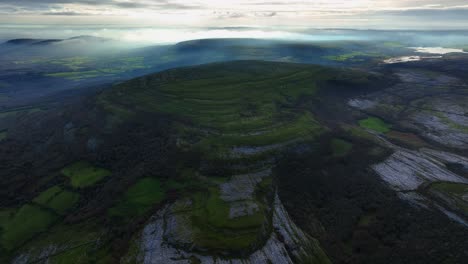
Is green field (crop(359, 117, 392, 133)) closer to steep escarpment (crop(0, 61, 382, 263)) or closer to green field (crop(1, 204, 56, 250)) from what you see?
steep escarpment (crop(0, 61, 382, 263))

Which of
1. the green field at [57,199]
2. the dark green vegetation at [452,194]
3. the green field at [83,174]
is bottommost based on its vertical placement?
the green field at [57,199]

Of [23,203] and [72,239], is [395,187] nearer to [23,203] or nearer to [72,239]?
[72,239]

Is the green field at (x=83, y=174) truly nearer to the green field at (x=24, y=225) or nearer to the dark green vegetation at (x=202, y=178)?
the dark green vegetation at (x=202, y=178)

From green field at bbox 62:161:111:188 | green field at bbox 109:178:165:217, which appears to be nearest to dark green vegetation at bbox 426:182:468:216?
green field at bbox 109:178:165:217

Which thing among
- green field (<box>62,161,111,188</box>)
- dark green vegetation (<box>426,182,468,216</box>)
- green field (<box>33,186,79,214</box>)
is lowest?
green field (<box>33,186,79,214</box>)

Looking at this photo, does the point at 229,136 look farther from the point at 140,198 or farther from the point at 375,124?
the point at 375,124

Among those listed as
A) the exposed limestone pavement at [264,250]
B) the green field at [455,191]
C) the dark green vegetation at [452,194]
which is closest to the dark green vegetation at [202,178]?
the exposed limestone pavement at [264,250]

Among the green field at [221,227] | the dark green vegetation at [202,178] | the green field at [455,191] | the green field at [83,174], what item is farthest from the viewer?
the green field at [83,174]
